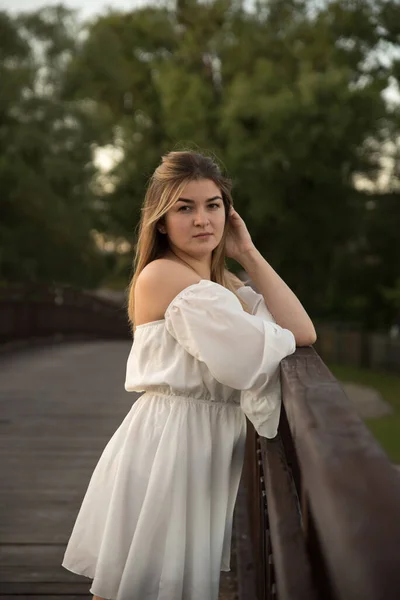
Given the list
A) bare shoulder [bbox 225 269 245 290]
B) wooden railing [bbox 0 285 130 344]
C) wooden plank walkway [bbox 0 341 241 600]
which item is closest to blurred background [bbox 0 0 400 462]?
wooden railing [bbox 0 285 130 344]

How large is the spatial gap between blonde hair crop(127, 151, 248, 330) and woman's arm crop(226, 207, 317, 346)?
0.08 metres

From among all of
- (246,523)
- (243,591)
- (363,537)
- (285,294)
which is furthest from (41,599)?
(363,537)

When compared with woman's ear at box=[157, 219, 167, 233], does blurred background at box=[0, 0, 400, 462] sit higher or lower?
higher

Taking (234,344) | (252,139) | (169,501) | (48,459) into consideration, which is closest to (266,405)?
(234,344)

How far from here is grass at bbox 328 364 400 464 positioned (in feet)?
44.9

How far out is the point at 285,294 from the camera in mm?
2564

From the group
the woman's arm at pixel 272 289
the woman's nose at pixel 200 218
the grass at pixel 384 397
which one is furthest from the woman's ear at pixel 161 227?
the grass at pixel 384 397

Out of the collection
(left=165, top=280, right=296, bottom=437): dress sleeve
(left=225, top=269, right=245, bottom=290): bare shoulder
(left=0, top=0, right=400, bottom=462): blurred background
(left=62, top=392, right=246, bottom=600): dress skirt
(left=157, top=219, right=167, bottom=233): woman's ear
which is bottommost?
(left=62, top=392, right=246, bottom=600): dress skirt

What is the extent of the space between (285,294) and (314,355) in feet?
0.96

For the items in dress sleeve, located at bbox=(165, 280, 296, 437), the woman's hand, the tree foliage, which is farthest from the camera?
the tree foliage

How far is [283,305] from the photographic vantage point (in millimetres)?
2537

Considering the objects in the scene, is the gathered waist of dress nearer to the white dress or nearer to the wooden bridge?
the white dress

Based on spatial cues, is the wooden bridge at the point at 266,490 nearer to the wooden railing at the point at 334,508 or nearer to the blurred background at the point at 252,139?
the wooden railing at the point at 334,508

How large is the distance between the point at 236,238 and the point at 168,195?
0.33 m
